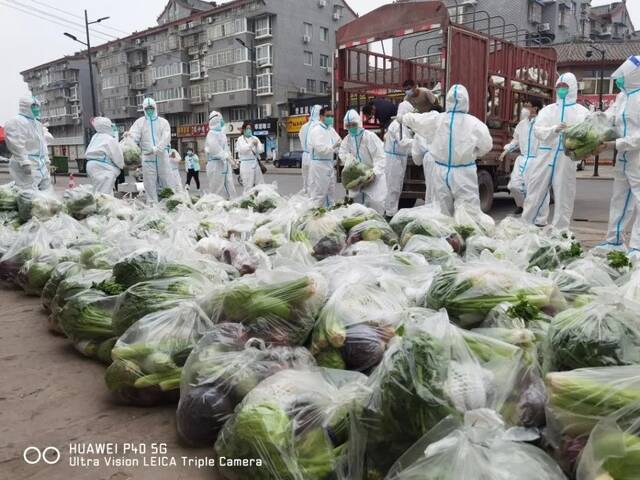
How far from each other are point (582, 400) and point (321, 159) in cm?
726

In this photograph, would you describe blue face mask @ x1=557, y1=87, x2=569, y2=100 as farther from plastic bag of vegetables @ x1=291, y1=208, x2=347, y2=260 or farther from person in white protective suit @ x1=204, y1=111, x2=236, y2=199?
person in white protective suit @ x1=204, y1=111, x2=236, y2=199

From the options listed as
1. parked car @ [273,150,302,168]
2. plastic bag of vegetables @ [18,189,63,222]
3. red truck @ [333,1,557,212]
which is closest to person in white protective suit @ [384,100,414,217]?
red truck @ [333,1,557,212]

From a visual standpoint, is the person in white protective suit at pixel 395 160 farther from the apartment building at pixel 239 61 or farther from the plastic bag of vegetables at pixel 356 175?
the apartment building at pixel 239 61

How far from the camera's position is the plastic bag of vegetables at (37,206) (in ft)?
17.7

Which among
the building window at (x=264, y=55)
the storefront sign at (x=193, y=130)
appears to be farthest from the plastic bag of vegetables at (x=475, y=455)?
the storefront sign at (x=193, y=130)

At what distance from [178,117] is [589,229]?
47.3 metres

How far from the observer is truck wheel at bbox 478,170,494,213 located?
8.24 m

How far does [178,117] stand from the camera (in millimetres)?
49562

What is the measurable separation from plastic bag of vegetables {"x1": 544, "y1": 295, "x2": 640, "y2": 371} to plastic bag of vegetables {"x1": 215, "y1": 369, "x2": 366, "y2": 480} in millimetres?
627

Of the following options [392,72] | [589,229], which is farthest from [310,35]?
[589,229]

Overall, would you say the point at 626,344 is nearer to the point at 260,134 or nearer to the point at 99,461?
the point at 99,461

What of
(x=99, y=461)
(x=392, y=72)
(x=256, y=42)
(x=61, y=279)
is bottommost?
(x=99, y=461)

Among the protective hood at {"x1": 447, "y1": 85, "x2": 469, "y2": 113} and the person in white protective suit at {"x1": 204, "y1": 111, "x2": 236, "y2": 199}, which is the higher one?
the protective hood at {"x1": 447, "y1": 85, "x2": 469, "y2": 113}

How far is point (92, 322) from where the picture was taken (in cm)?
281
